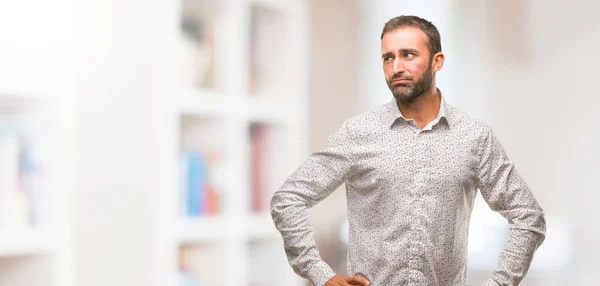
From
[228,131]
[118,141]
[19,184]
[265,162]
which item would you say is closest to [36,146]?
[19,184]

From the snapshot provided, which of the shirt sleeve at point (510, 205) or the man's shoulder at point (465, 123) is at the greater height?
the man's shoulder at point (465, 123)

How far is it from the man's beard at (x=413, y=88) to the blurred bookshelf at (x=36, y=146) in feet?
3.60

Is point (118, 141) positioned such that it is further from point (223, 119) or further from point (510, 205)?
point (510, 205)

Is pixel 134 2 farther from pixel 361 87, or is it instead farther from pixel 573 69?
pixel 573 69

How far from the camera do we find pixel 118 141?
228 cm

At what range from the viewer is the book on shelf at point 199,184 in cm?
246

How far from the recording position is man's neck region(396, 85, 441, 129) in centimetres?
128

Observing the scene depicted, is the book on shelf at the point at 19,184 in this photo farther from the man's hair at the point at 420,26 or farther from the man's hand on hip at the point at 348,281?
the man's hair at the point at 420,26

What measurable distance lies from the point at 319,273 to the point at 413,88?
32cm

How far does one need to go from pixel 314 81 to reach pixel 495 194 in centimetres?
211

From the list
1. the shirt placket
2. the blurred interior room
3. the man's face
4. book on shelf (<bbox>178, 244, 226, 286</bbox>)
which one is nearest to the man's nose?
the man's face

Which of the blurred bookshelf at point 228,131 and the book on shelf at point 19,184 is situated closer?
the book on shelf at point 19,184

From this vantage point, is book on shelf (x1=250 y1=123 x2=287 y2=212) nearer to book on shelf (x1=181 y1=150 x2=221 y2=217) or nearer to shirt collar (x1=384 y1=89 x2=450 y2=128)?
book on shelf (x1=181 y1=150 x2=221 y2=217)

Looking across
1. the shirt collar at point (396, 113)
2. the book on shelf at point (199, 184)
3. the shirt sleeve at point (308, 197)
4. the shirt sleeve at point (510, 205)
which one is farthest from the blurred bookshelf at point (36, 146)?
the shirt sleeve at point (510, 205)
